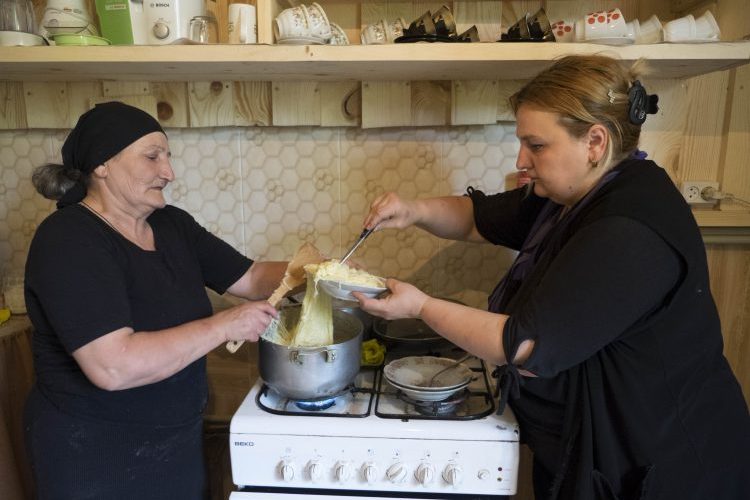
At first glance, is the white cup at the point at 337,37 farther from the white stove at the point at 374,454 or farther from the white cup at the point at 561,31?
the white stove at the point at 374,454

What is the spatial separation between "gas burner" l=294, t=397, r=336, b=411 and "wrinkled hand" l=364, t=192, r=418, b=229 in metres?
0.44

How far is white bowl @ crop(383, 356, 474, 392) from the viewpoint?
1.24m

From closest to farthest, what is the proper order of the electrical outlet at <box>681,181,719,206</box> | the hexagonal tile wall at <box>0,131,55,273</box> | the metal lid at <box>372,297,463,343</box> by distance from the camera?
the metal lid at <box>372,297,463,343</box>
the electrical outlet at <box>681,181,719,206</box>
the hexagonal tile wall at <box>0,131,55,273</box>

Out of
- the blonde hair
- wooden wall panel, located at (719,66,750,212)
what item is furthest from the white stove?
wooden wall panel, located at (719,66,750,212)

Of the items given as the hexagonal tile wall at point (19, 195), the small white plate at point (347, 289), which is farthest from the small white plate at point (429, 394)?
the hexagonal tile wall at point (19, 195)

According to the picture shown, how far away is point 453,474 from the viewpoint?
3.59 ft

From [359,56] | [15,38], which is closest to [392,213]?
[359,56]

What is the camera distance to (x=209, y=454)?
5.22 feet

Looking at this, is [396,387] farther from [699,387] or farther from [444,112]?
Answer: [444,112]

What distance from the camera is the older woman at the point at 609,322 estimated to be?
92 centimetres

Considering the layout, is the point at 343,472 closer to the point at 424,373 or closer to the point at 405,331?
the point at 424,373

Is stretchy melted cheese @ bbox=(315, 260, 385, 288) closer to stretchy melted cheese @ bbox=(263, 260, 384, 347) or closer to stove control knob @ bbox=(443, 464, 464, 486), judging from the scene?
stretchy melted cheese @ bbox=(263, 260, 384, 347)

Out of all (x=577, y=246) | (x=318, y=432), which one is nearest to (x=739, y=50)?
(x=577, y=246)

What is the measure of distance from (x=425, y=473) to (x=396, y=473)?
2.3 inches
